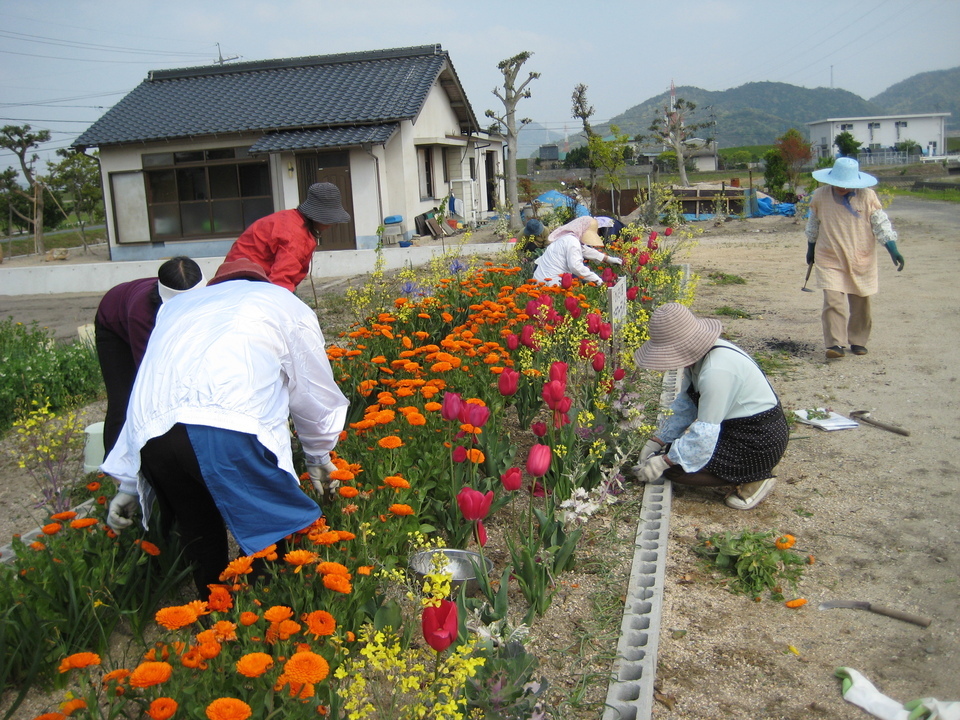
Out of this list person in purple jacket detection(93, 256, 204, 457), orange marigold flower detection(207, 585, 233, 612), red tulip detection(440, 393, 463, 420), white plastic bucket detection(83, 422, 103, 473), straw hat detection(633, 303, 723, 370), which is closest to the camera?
orange marigold flower detection(207, 585, 233, 612)

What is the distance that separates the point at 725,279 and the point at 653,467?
7918 millimetres

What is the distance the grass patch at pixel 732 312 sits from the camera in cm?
858

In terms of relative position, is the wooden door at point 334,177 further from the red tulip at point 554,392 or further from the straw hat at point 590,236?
the red tulip at point 554,392

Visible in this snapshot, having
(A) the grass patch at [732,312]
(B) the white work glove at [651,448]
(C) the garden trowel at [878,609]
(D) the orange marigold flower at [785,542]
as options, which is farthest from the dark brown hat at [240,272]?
(A) the grass patch at [732,312]

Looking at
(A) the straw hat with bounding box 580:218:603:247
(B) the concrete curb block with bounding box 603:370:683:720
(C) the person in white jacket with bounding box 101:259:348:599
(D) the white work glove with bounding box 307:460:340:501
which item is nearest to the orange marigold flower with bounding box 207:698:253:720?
(C) the person in white jacket with bounding box 101:259:348:599

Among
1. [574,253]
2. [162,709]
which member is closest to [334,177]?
[574,253]

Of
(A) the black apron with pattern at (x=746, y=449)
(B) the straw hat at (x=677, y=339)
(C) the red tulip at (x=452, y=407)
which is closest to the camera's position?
(C) the red tulip at (x=452, y=407)

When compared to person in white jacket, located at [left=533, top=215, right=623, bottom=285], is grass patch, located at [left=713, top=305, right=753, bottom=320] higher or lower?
lower

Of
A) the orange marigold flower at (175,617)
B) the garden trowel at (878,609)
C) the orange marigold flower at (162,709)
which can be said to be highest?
the orange marigold flower at (175,617)

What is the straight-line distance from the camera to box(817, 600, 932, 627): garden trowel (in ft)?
9.57

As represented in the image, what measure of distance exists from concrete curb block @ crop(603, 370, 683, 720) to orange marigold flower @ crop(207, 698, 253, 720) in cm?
116

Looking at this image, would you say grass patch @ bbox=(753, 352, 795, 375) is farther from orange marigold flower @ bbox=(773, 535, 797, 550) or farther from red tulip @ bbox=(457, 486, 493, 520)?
red tulip @ bbox=(457, 486, 493, 520)

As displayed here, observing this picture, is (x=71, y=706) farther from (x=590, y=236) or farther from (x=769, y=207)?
(x=769, y=207)

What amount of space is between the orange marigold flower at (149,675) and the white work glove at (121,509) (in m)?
1.08
